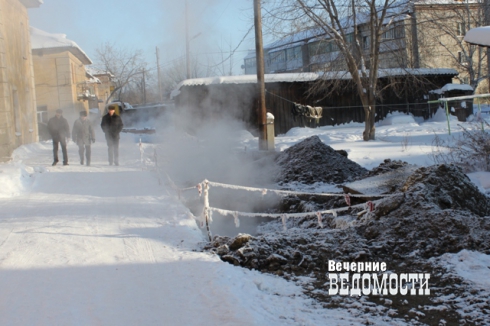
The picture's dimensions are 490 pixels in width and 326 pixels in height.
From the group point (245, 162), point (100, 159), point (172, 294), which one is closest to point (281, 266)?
point (172, 294)

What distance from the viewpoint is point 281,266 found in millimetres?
5051

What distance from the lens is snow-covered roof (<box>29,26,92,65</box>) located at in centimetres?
3344

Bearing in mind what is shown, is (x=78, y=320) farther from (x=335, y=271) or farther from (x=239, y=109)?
(x=239, y=109)

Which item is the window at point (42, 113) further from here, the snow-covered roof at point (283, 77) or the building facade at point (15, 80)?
the snow-covered roof at point (283, 77)

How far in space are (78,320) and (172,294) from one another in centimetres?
81

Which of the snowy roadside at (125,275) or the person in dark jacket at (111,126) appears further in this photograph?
the person in dark jacket at (111,126)

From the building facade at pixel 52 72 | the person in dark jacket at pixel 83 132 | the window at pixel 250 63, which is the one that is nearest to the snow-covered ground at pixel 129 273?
the person in dark jacket at pixel 83 132

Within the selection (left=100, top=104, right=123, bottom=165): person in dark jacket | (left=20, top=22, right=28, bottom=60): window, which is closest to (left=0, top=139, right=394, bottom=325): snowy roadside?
(left=100, top=104, right=123, bottom=165): person in dark jacket

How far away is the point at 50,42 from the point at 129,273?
3315 cm

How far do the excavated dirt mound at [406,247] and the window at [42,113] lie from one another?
103 feet

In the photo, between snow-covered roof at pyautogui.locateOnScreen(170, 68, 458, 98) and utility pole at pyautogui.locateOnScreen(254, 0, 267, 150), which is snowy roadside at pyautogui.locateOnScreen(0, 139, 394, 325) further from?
snow-covered roof at pyautogui.locateOnScreen(170, 68, 458, 98)

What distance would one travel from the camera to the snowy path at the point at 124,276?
12.2 feet

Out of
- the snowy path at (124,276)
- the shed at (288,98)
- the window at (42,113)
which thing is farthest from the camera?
the window at (42,113)

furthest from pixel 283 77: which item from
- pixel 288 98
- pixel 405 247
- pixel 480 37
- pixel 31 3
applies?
pixel 405 247
